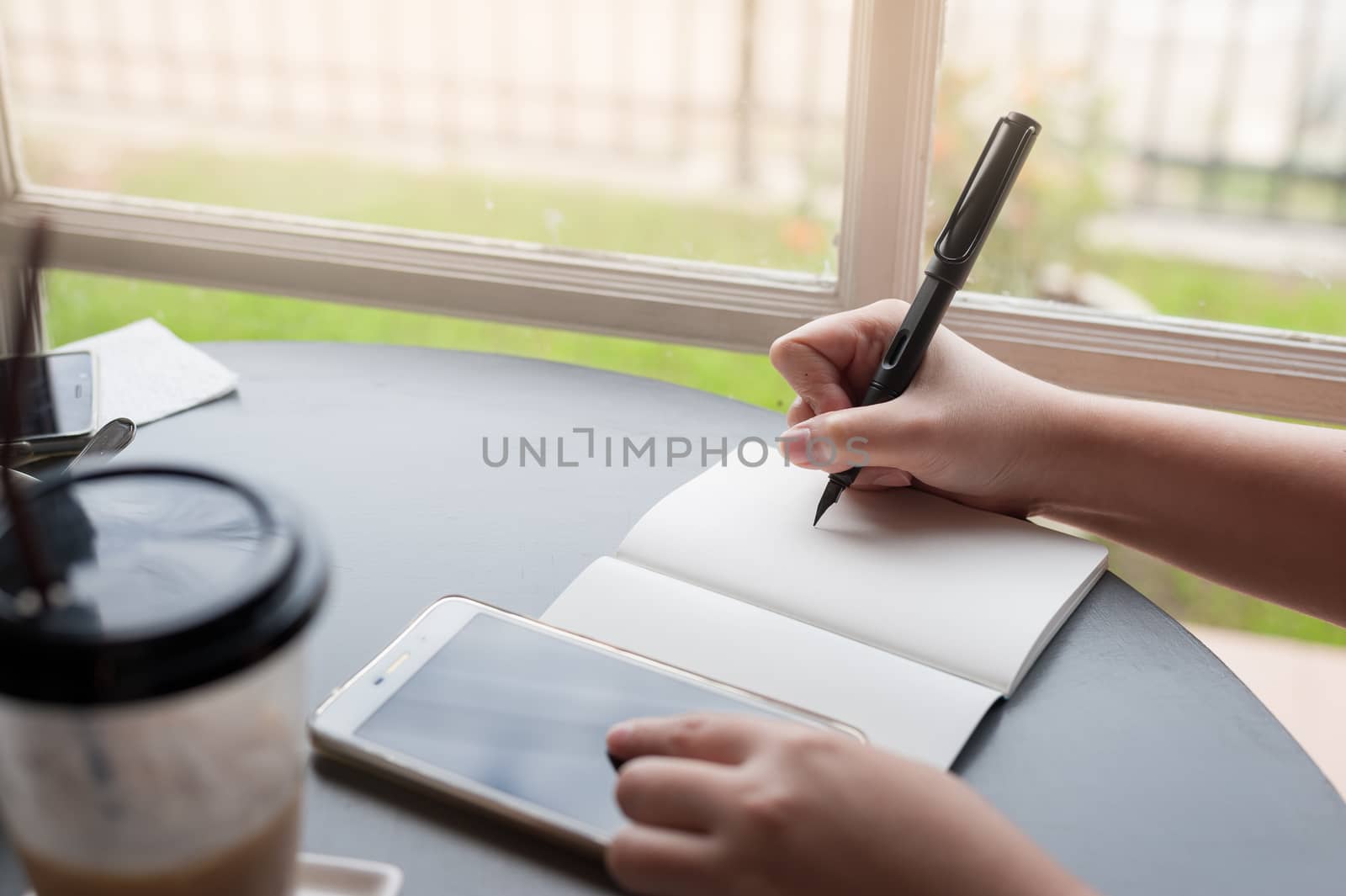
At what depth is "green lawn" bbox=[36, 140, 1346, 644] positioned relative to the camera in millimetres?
1337

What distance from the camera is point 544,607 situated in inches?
25.1

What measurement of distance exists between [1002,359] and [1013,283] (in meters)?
0.14

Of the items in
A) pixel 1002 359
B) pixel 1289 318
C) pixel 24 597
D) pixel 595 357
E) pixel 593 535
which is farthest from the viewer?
pixel 595 357

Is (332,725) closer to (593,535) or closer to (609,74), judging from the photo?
(593,535)

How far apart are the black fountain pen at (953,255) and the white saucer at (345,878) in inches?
14.2

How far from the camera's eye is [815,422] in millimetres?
718

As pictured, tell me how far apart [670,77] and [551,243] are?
298 millimetres

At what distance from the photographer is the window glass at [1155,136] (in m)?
1.22

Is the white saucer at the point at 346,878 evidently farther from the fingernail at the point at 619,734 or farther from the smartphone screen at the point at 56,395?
the smartphone screen at the point at 56,395

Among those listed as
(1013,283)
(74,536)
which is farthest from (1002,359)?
(74,536)

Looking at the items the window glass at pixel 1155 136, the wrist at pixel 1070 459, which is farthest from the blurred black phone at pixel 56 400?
the window glass at pixel 1155 136

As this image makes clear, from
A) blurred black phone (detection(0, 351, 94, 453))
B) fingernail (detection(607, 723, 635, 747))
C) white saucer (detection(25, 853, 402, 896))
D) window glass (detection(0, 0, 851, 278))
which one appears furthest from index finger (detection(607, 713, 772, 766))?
window glass (detection(0, 0, 851, 278))

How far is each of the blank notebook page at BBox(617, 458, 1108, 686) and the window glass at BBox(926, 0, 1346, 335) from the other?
1.77 ft

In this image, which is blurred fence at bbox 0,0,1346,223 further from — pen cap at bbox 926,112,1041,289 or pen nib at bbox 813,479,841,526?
pen nib at bbox 813,479,841,526
